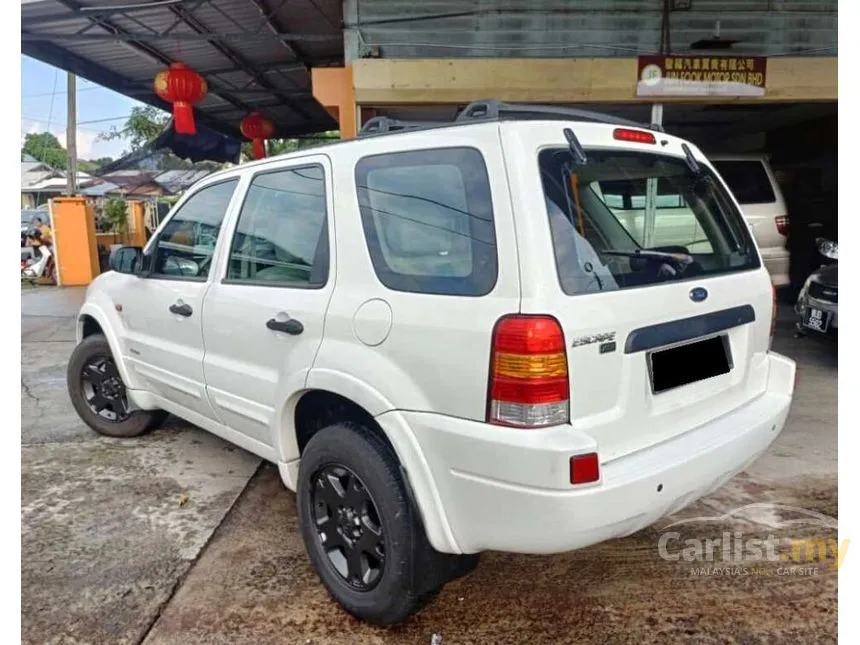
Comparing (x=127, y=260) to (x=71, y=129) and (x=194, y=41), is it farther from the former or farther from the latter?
(x=71, y=129)

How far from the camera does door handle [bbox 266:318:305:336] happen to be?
8.04ft

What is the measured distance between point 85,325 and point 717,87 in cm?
647

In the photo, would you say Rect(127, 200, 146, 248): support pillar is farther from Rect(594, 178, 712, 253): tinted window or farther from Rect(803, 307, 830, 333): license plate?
Rect(594, 178, 712, 253): tinted window

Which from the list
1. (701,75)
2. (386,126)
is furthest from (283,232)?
(701,75)

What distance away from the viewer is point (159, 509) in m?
3.24

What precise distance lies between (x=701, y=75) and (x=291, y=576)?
6468 millimetres

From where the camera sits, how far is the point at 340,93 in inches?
271

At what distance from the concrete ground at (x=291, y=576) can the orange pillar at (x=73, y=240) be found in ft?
33.7

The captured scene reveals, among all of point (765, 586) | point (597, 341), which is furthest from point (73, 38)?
point (765, 586)

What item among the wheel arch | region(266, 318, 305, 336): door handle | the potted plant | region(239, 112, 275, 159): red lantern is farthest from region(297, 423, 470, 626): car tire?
the potted plant

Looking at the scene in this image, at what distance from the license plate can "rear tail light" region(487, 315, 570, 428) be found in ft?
15.0

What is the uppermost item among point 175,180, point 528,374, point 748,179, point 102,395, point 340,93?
point 175,180

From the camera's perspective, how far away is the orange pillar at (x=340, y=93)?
267 inches
